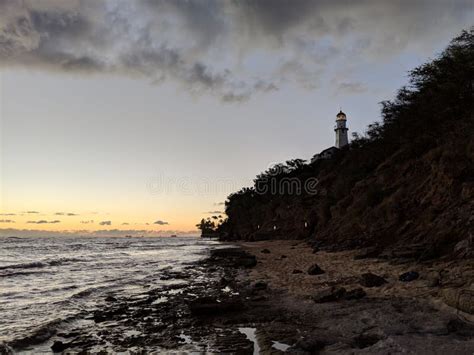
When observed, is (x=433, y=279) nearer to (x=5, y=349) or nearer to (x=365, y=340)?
(x=365, y=340)

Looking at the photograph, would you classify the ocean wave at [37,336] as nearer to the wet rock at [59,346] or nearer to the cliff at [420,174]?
the wet rock at [59,346]

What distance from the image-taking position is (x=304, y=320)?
1062cm

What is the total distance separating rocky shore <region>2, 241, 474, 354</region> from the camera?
8.19m

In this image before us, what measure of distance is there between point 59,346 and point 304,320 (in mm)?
6437

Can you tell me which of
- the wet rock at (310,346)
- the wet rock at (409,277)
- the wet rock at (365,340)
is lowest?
the wet rock at (310,346)

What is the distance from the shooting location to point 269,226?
95000mm

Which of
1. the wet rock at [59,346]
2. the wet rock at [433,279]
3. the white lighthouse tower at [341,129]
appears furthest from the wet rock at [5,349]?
the white lighthouse tower at [341,129]

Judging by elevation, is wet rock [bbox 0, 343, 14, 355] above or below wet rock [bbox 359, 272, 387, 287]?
below

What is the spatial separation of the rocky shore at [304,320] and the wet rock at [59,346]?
Result: 0.06 m

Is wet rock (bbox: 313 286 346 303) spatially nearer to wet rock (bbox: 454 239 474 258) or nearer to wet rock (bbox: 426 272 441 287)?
wet rock (bbox: 426 272 441 287)

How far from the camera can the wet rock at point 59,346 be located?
9578mm

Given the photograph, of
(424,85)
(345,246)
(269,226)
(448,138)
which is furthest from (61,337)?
(269,226)

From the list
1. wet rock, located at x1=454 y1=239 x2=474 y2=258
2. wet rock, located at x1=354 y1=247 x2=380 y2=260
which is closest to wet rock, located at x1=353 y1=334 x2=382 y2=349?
wet rock, located at x1=454 y1=239 x2=474 y2=258

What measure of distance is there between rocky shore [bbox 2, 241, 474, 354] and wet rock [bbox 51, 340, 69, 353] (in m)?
0.06
